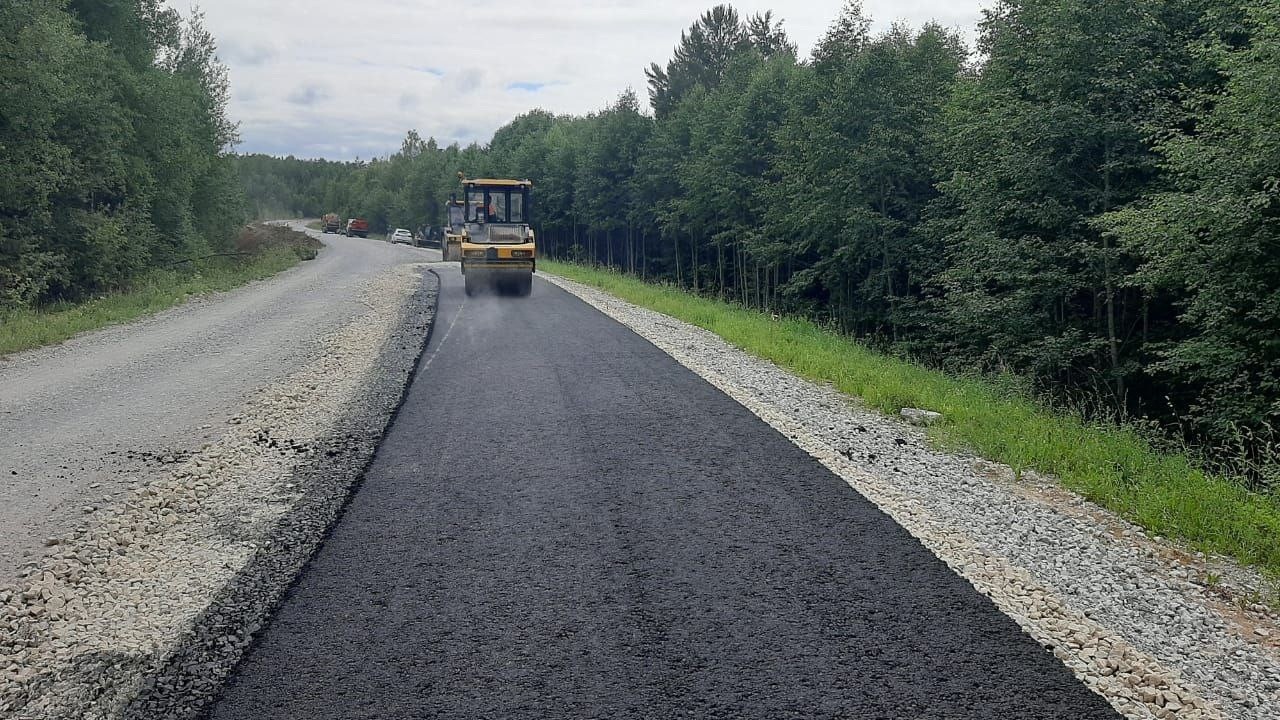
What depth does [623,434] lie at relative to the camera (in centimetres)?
824

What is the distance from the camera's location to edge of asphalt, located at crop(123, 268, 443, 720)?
3604mm

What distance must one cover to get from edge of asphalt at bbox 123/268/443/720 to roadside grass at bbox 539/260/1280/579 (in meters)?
5.42

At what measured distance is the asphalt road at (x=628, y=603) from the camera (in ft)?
12.0

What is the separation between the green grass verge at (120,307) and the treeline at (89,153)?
2.54 feet

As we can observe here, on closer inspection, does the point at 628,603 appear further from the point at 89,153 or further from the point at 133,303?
the point at 89,153

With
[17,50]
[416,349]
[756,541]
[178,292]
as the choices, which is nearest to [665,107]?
[178,292]

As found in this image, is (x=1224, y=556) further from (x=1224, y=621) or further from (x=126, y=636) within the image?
(x=126, y=636)

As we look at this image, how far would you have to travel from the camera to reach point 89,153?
73.9 feet

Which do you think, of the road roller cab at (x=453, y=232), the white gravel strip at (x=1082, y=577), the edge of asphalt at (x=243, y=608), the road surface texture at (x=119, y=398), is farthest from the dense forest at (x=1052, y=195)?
the road roller cab at (x=453, y=232)

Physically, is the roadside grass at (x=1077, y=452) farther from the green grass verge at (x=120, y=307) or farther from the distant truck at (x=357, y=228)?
the distant truck at (x=357, y=228)

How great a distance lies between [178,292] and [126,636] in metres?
22.0

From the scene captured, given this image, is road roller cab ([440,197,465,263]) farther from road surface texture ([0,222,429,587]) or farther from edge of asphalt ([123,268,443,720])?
edge of asphalt ([123,268,443,720])

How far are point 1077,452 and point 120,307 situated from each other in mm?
19745

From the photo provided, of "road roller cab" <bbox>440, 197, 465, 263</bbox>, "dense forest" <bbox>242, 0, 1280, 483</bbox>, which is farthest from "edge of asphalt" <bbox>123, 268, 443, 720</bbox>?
"road roller cab" <bbox>440, 197, 465, 263</bbox>
